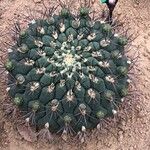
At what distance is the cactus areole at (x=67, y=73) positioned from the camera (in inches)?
114

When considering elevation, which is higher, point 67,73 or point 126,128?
point 67,73

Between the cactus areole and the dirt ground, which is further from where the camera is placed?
the dirt ground

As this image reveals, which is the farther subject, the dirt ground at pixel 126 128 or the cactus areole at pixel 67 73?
the dirt ground at pixel 126 128

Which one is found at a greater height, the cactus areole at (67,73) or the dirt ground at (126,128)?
the cactus areole at (67,73)

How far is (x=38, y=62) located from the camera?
2955 mm

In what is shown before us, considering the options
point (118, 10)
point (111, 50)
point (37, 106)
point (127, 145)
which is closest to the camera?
point (37, 106)

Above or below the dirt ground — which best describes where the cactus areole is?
above

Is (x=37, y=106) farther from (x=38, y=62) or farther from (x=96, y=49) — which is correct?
(x=96, y=49)

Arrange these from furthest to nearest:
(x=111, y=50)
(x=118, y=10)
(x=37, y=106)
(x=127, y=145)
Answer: (x=118, y=10)
(x=127, y=145)
(x=111, y=50)
(x=37, y=106)

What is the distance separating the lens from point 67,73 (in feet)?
9.41

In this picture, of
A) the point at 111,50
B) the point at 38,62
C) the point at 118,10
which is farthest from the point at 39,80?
the point at 118,10

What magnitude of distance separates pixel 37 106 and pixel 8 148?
22.0 inches

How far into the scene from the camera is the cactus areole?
2.89m

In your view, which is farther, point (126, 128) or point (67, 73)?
point (126, 128)
